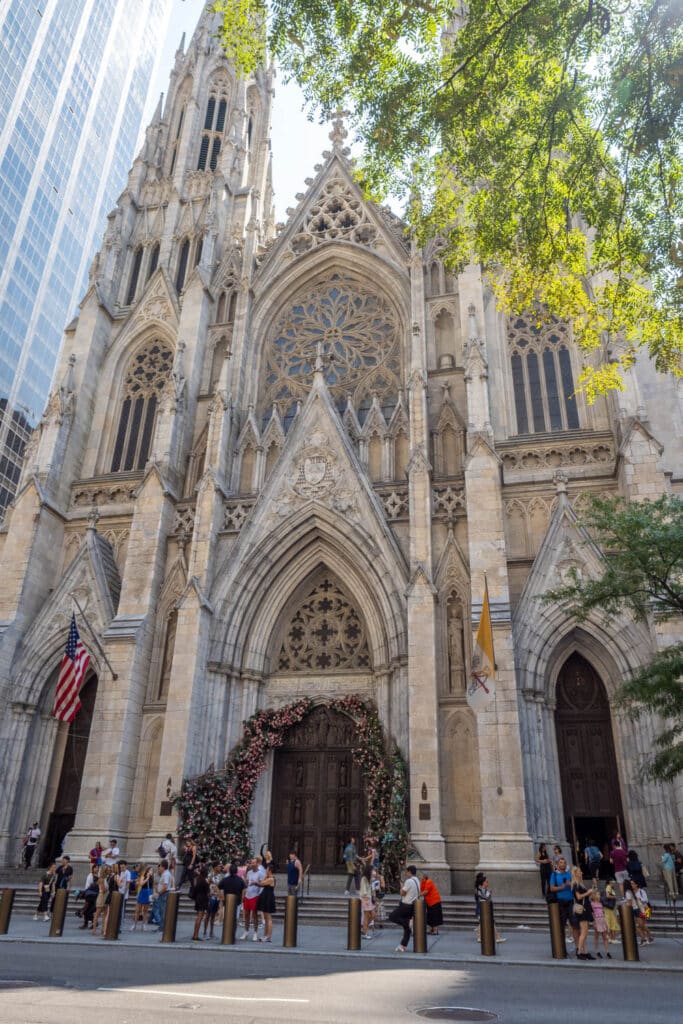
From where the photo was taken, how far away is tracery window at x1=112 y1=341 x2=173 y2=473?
25.1 m

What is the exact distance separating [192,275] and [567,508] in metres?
15.7

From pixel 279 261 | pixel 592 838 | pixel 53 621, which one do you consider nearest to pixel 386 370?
pixel 279 261

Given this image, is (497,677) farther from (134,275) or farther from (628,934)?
(134,275)

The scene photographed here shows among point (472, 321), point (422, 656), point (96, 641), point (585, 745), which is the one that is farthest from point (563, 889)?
point (472, 321)

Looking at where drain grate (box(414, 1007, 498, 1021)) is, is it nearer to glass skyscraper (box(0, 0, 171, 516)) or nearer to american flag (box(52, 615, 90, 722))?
american flag (box(52, 615, 90, 722))

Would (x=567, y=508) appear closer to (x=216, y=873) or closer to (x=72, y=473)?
(x=216, y=873)

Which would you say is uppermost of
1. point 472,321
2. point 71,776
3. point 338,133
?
point 338,133

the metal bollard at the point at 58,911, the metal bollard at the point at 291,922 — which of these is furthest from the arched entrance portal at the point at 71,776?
the metal bollard at the point at 291,922

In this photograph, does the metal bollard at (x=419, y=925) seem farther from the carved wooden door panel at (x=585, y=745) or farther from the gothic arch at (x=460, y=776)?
the carved wooden door panel at (x=585, y=745)

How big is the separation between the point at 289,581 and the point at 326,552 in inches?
52.4

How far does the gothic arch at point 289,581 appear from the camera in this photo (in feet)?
64.2

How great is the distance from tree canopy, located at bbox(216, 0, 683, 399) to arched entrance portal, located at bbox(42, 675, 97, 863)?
52.5 ft

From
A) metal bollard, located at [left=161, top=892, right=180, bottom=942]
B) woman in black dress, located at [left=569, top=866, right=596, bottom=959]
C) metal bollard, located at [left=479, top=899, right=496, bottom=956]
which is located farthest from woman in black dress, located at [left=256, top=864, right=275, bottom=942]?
woman in black dress, located at [left=569, top=866, right=596, bottom=959]

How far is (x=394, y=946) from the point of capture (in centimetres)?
1181
